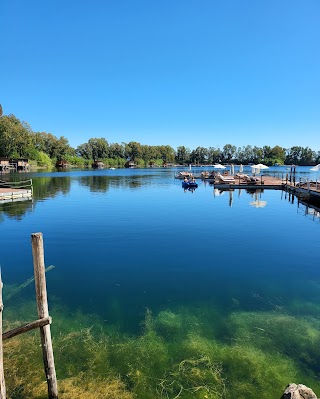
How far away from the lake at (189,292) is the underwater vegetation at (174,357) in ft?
0.10

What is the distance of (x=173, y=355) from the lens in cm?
680

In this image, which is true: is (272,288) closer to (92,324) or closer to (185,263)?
(185,263)

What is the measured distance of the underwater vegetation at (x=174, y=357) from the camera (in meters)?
5.75

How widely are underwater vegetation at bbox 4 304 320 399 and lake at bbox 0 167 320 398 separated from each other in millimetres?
32

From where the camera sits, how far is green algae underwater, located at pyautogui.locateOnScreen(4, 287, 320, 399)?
576 centimetres

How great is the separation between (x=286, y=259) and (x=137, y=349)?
383 inches

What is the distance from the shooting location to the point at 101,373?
20.2 feet

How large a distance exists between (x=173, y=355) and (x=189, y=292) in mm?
3563

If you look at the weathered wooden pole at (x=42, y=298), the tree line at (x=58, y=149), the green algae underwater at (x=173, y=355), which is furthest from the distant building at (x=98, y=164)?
the weathered wooden pole at (x=42, y=298)

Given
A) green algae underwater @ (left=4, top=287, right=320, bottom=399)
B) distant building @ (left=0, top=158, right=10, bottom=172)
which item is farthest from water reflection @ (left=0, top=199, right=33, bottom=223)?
distant building @ (left=0, top=158, right=10, bottom=172)

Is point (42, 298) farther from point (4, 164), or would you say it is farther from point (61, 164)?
point (61, 164)

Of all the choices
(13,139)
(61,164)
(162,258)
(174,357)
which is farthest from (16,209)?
(61,164)

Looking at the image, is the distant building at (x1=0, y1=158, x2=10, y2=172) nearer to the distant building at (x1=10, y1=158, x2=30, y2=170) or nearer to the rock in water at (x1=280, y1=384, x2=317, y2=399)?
the distant building at (x1=10, y1=158, x2=30, y2=170)

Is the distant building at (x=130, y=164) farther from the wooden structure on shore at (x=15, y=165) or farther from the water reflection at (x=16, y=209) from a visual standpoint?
the water reflection at (x=16, y=209)
